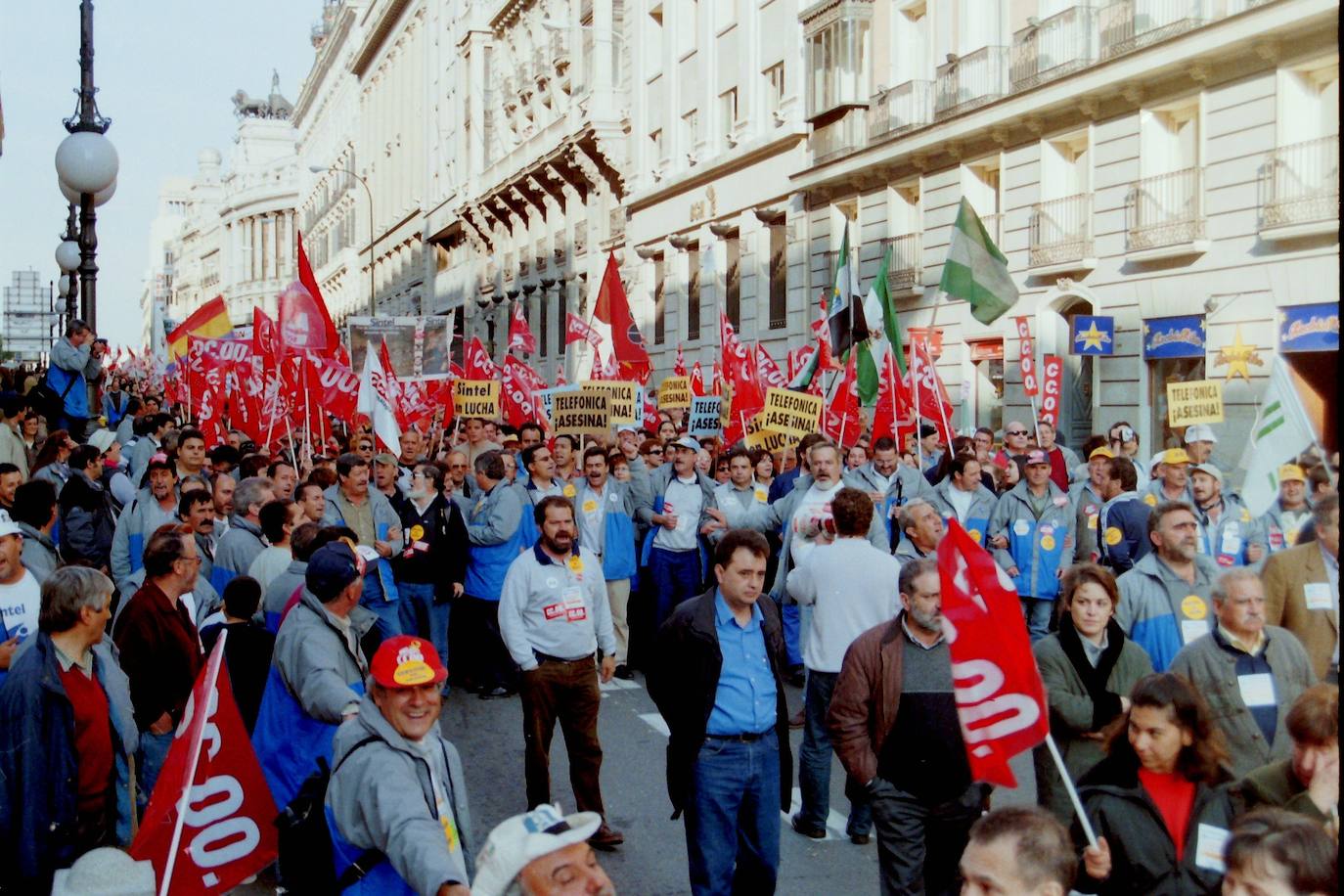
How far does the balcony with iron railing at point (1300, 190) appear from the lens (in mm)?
16812

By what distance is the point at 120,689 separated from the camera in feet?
18.3

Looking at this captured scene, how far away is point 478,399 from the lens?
55.4ft

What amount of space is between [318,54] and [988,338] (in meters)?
83.7

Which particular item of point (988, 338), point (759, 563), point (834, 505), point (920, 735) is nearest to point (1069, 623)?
point (920, 735)

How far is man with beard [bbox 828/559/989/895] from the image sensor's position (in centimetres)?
539

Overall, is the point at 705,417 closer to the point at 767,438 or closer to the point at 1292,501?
the point at 767,438

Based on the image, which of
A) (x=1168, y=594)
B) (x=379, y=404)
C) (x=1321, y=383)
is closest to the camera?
(x=1321, y=383)

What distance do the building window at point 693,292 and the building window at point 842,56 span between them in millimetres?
7741

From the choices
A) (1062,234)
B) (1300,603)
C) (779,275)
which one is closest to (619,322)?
(1062,234)

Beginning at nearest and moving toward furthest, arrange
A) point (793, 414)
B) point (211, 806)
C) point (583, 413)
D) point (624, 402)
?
point (211, 806) → point (793, 414) → point (583, 413) → point (624, 402)

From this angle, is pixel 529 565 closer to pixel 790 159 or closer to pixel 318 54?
pixel 790 159

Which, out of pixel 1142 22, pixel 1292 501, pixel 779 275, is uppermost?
pixel 1142 22

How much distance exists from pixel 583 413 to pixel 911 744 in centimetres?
986

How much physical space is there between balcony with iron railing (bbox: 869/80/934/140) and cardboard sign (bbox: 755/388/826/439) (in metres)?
11.9
